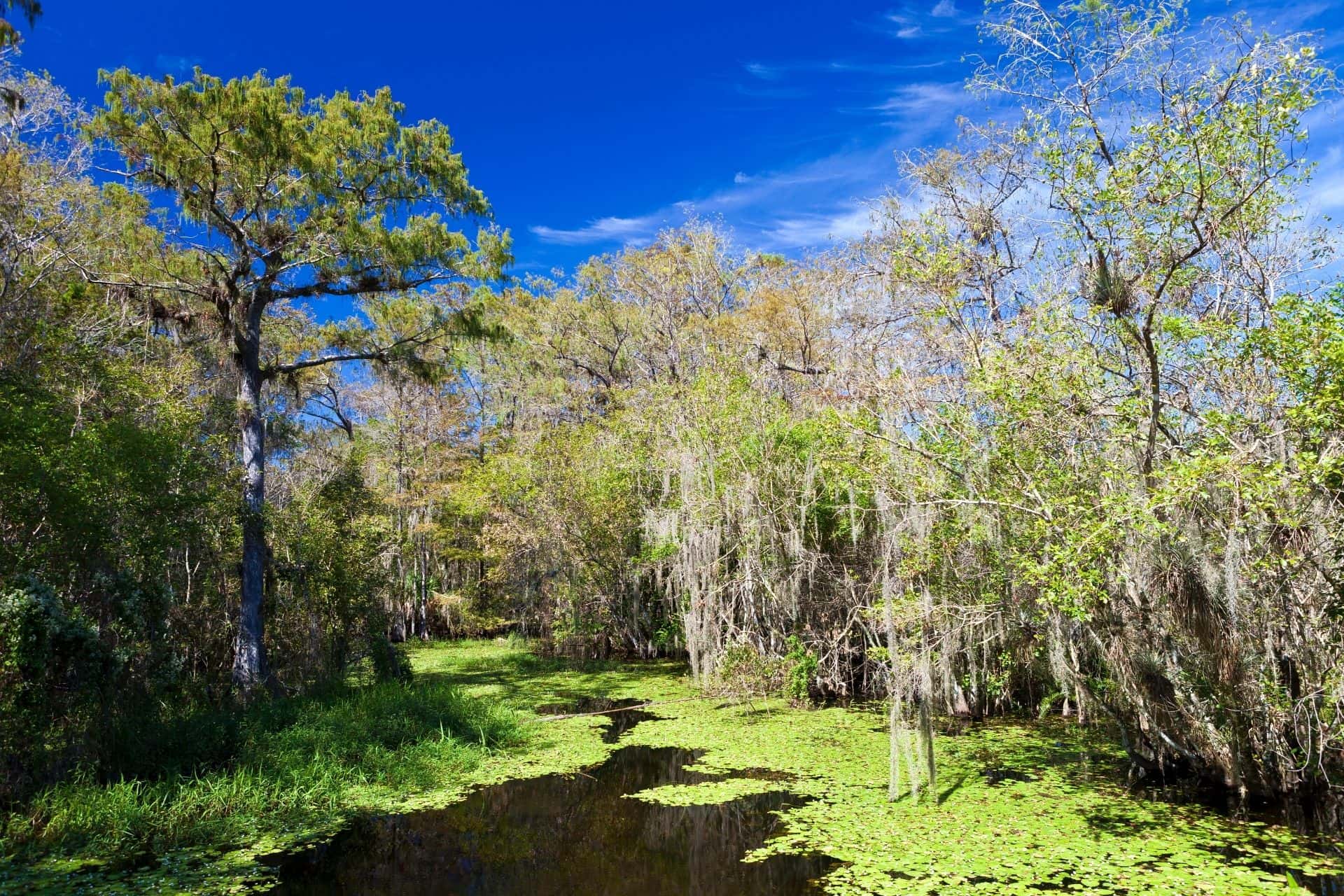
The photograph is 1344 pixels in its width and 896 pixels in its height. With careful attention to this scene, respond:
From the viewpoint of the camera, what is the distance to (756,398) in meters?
12.4

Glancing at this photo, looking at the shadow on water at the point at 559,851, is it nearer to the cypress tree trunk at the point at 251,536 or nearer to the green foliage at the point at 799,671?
the green foliage at the point at 799,671

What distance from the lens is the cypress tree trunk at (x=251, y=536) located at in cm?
999

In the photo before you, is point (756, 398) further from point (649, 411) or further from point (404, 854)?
point (404, 854)

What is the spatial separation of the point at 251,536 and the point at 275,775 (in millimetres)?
4153

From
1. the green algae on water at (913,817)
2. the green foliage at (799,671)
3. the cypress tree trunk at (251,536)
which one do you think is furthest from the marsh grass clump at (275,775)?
the green foliage at (799,671)

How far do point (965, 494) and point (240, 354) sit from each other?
32.8 feet

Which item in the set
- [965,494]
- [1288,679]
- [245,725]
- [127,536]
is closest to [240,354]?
[127,536]

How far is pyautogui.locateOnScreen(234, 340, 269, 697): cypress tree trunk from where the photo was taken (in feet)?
32.8

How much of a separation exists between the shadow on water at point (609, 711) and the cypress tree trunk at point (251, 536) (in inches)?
156

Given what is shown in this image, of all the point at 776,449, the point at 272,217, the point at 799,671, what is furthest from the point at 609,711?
the point at 272,217

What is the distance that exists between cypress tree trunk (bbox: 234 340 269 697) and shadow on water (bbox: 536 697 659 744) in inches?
156

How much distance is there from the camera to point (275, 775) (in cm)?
720

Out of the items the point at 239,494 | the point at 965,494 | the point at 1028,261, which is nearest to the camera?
the point at 965,494

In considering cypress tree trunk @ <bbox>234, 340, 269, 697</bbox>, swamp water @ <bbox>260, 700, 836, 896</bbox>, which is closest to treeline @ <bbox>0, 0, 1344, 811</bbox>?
cypress tree trunk @ <bbox>234, 340, 269, 697</bbox>
